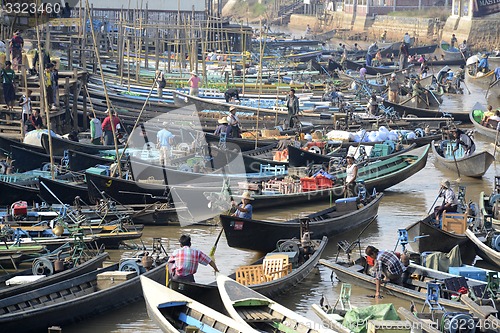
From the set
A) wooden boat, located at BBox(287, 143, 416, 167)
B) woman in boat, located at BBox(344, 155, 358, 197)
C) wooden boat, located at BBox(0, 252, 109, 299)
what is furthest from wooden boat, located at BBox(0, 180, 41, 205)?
woman in boat, located at BBox(344, 155, 358, 197)

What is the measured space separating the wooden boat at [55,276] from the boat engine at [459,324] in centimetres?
525

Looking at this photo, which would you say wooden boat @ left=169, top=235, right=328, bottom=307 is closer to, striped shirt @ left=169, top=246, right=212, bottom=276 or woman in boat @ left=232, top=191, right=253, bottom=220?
striped shirt @ left=169, top=246, right=212, bottom=276

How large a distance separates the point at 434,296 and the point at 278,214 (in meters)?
7.52

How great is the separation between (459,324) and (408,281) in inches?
119

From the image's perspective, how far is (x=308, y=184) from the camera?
21344 mm

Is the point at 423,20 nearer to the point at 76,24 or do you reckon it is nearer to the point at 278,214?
the point at 76,24

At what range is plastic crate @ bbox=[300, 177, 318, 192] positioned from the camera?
21.3 meters

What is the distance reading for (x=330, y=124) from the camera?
29.1m

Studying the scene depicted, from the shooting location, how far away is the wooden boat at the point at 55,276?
45.7 ft

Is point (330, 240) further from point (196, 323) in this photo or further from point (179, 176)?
point (196, 323)

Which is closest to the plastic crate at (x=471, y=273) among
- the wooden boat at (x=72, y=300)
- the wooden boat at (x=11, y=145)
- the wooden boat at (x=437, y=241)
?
the wooden boat at (x=437, y=241)

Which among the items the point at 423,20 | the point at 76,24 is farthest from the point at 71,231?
the point at 423,20

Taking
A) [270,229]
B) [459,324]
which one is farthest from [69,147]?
[459,324]

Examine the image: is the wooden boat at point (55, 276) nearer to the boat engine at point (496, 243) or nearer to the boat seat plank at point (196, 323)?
the boat seat plank at point (196, 323)
